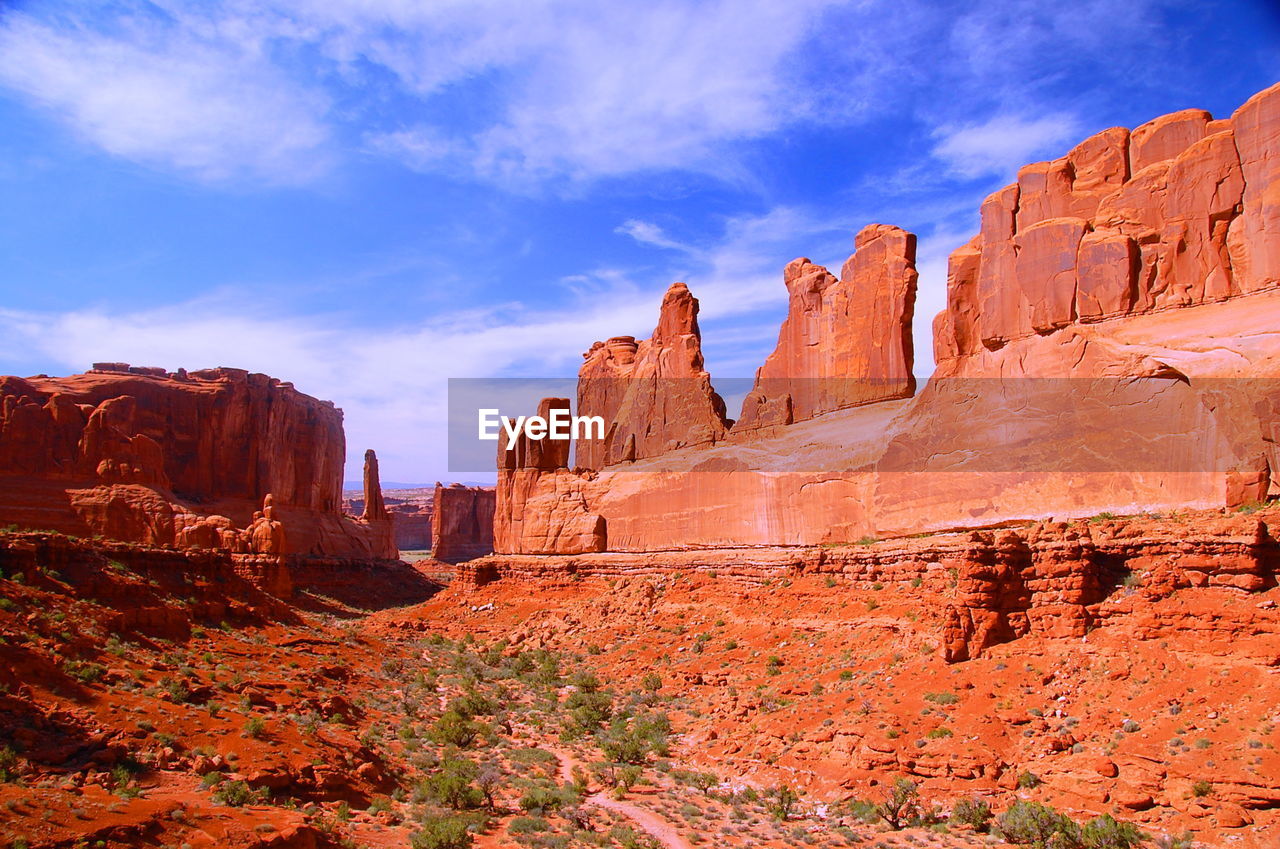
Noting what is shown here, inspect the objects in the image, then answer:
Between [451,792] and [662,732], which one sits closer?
[451,792]

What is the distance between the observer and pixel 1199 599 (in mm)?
12844

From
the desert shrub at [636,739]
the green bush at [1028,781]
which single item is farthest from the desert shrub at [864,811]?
the desert shrub at [636,739]

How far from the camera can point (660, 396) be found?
3581 cm

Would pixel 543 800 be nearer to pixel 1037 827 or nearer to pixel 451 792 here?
pixel 451 792

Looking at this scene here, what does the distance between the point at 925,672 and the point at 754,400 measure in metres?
16.1

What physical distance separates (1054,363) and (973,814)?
35.7 feet

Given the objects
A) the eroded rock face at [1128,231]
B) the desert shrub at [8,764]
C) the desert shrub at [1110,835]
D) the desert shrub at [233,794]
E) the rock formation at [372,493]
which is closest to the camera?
the desert shrub at [8,764]

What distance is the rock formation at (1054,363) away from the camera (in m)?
15.8

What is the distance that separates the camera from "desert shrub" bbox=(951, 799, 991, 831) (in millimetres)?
11406

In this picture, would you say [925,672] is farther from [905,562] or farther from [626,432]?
[626,432]

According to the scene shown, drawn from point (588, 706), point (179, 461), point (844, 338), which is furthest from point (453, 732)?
point (179, 461)

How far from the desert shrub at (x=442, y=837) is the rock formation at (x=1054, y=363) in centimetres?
1332

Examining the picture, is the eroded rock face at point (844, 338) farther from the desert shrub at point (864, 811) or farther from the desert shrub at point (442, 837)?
the desert shrub at point (442, 837)

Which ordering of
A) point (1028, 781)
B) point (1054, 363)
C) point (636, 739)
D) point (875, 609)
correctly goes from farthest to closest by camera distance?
1. point (875, 609)
2. point (1054, 363)
3. point (636, 739)
4. point (1028, 781)
